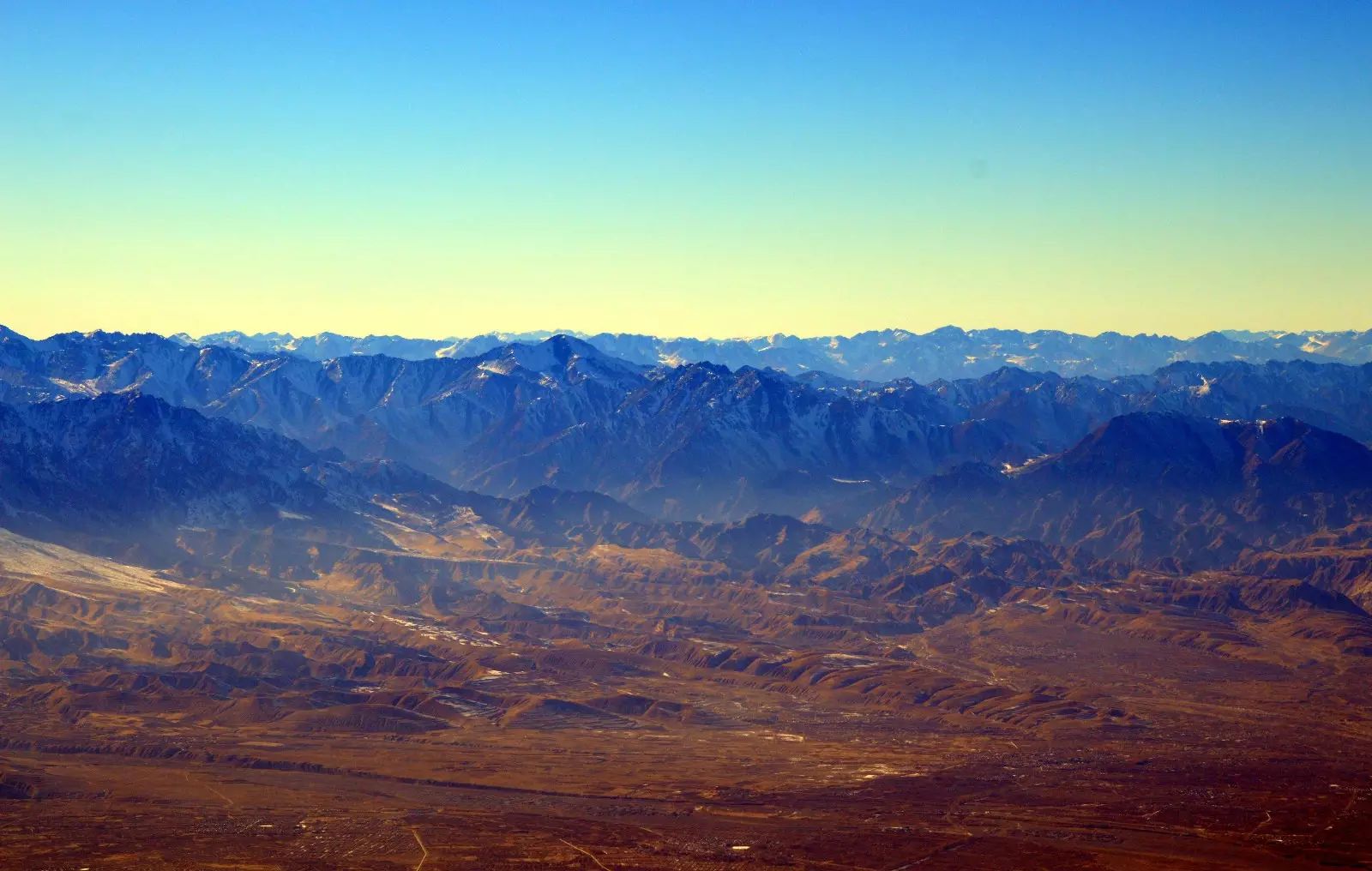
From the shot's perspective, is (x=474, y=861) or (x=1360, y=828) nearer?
(x=474, y=861)

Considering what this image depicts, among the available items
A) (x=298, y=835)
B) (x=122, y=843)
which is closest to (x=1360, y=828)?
(x=298, y=835)

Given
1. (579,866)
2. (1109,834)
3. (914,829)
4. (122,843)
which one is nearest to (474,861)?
(579,866)

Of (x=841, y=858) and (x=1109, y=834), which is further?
(x=1109, y=834)

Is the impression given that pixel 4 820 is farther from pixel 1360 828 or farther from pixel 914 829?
pixel 1360 828

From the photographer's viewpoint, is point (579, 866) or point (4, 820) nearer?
point (579, 866)

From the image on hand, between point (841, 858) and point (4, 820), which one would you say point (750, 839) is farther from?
point (4, 820)

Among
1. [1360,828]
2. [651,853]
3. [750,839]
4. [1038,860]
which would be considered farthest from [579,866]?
[1360,828]

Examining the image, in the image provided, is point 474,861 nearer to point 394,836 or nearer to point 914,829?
point 394,836
